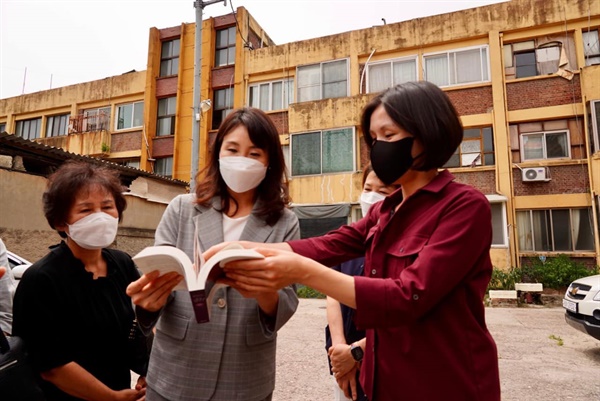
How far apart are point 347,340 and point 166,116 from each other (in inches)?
736

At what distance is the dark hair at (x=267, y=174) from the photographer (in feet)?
5.94

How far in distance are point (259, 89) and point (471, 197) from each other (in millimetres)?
16584

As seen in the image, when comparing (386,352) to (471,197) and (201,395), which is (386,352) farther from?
(201,395)

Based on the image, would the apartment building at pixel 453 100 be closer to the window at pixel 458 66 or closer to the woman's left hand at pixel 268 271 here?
the window at pixel 458 66

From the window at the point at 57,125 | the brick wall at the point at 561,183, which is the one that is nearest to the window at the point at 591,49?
the brick wall at the point at 561,183

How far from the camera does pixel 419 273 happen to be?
1124mm

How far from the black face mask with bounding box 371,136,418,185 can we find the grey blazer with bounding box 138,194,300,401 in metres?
0.62

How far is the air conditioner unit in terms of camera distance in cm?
1216

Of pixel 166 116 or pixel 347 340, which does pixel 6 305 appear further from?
pixel 166 116

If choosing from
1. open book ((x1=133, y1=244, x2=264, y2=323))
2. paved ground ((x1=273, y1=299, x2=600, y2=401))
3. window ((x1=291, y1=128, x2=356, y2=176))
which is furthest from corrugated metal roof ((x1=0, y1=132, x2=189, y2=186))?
open book ((x1=133, y1=244, x2=264, y2=323))

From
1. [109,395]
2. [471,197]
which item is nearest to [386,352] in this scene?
[471,197]

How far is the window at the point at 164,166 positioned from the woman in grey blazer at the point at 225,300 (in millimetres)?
17489

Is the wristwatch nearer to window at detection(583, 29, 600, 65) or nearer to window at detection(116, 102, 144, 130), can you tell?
window at detection(583, 29, 600, 65)

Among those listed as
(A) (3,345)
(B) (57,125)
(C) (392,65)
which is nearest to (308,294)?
(C) (392,65)
